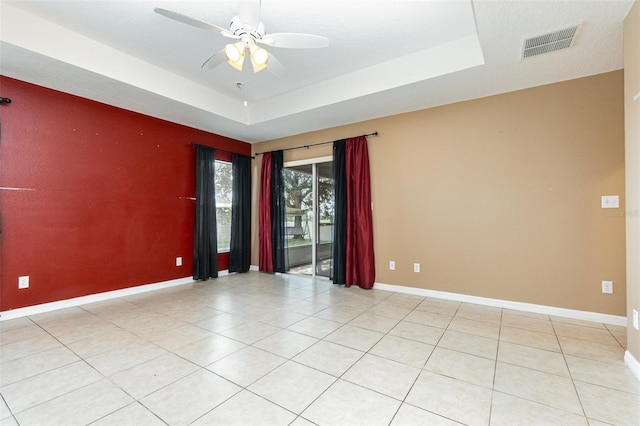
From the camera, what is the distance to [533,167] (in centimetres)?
335

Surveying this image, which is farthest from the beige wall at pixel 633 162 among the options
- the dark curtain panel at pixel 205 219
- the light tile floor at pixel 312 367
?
the dark curtain panel at pixel 205 219

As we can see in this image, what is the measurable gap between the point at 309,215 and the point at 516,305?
337 cm

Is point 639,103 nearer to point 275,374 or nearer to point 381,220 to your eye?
point 381,220

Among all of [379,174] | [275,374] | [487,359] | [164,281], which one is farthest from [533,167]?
[164,281]

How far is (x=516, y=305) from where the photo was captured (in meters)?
3.39

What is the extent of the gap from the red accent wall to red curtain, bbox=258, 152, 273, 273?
1296 millimetres

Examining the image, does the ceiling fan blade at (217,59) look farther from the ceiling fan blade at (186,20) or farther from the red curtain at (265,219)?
the red curtain at (265,219)

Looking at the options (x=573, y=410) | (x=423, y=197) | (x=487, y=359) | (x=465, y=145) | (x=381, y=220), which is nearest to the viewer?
(x=573, y=410)

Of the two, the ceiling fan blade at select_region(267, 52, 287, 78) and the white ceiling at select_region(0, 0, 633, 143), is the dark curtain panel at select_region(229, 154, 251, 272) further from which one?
the ceiling fan blade at select_region(267, 52, 287, 78)

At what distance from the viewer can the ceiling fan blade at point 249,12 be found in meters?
2.05

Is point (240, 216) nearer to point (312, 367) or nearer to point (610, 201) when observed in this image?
point (312, 367)

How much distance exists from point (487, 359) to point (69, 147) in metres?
5.07

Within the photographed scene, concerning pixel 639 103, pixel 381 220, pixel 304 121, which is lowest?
pixel 381 220

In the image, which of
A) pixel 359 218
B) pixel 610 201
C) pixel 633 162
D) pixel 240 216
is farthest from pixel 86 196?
pixel 610 201
